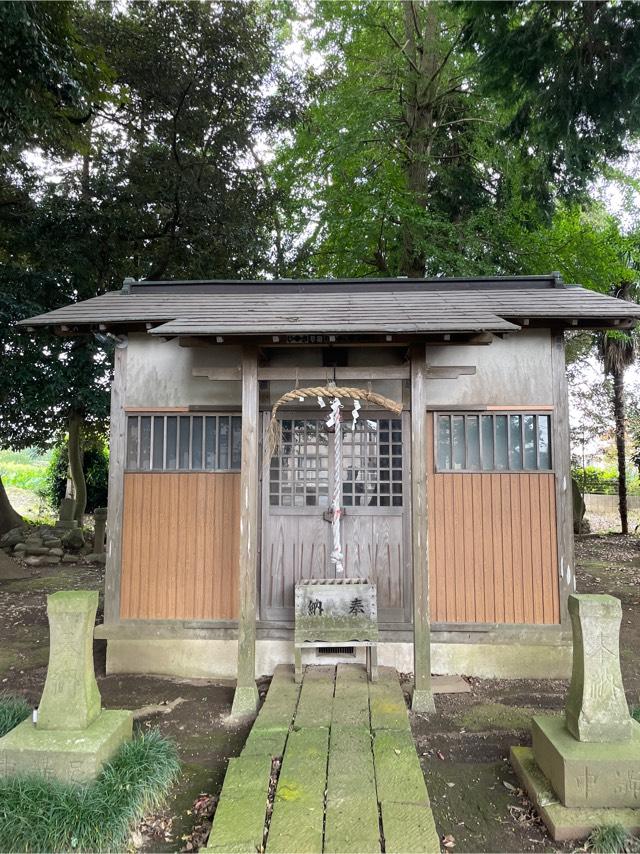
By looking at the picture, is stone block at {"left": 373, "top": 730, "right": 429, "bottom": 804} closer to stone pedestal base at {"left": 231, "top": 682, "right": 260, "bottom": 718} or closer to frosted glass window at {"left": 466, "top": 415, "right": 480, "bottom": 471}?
stone pedestal base at {"left": 231, "top": 682, "right": 260, "bottom": 718}

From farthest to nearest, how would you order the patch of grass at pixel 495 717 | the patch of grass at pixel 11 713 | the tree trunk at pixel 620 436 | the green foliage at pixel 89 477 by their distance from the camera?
the green foliage at pixel 89 477, the tree trunk at pixel 620 436, the patch of grass at pixel 495 717, the patch of grass at pixel 11 713

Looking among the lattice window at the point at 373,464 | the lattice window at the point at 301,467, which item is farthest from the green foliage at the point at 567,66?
the lattice window at the point at 301,467

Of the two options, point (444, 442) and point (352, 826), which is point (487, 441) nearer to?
point (444, 442)

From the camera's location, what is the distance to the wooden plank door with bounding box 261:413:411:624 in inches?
219

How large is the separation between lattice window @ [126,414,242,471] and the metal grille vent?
2.19m

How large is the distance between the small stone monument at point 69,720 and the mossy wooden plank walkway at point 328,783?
0.86 metres

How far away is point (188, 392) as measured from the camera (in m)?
5.77

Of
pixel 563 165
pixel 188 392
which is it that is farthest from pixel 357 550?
pixel 563 165

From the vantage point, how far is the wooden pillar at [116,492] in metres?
5.59

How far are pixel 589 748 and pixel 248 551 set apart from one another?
9.72 feet

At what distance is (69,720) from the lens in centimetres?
338

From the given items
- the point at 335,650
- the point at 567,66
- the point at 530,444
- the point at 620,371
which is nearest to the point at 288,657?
the point at 335,650

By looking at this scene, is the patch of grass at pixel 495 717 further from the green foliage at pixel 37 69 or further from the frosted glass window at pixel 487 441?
the green foliage at pixel 37 69

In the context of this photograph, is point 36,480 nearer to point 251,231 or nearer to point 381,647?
point 251,231
